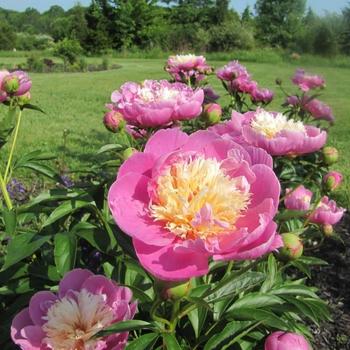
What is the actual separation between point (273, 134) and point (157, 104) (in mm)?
232

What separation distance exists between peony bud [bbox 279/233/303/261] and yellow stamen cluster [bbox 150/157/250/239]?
252mm

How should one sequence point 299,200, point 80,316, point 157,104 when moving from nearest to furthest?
point 80,316 → point 157,104 → point 299,200

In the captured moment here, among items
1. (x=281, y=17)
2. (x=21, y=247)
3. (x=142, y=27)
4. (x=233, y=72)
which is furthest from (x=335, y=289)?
(x=142, y=27)

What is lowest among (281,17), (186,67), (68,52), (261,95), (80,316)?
(68,52)

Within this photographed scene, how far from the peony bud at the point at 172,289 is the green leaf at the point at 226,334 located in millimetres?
302

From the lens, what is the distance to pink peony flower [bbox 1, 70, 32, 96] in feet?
4.58

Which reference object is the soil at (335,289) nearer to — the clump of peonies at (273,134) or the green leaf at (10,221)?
the clump of peonies at (273,134)

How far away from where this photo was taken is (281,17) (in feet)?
5.47

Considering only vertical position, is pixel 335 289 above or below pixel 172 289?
below

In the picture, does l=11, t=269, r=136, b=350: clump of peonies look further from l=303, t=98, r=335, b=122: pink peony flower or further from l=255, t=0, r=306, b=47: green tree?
l=303, t=98, r=335, b=122: pink peony flower

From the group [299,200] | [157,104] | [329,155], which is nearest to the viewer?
[157,104]

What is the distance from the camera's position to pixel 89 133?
5656mm

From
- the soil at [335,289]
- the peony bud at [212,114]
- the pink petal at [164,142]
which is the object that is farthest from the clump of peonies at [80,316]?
the soil at [335,289]

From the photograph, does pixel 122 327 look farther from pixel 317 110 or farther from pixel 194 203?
pixel 317 110
